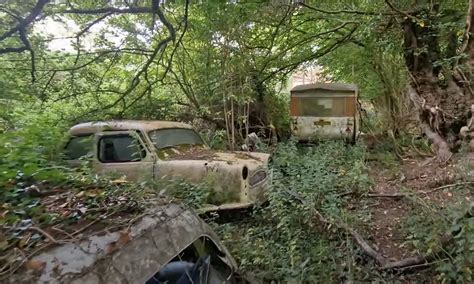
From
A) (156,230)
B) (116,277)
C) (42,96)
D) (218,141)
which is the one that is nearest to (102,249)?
(116,277)

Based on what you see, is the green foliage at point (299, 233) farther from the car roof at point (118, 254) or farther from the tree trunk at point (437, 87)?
the tree trunk at point (437, 87)

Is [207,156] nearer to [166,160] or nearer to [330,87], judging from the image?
[166,160]

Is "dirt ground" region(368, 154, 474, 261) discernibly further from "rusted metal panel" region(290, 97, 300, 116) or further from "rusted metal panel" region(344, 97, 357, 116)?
"rusted metal panel" region(290, 97, 300, 116)

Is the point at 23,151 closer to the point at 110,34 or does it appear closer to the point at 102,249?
the point at 102,249

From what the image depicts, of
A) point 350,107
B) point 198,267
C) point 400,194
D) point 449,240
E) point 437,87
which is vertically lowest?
point 400,194

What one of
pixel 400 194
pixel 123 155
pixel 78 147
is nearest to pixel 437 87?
pixel 400 194

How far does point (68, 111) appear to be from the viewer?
A: 8148 mm

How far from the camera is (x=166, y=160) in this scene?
6.02 m

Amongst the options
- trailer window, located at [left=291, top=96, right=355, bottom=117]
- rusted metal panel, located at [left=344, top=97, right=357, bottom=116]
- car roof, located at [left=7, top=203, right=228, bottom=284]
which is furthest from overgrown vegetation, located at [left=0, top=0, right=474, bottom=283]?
rusted metal panel, located at [left=344, top=97, right=357, bottom=116]

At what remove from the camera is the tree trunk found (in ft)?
25.6

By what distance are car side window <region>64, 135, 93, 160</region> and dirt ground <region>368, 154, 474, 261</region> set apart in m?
4.20

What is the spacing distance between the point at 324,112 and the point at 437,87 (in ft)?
10.8

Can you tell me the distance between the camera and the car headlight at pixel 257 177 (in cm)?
596

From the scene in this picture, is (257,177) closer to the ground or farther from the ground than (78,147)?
closer to the ground
